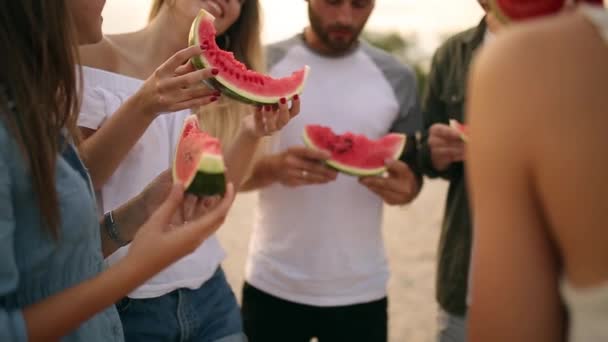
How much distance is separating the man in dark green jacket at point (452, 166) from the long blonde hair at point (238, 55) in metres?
0.87

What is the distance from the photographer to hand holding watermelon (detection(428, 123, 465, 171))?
281 cm

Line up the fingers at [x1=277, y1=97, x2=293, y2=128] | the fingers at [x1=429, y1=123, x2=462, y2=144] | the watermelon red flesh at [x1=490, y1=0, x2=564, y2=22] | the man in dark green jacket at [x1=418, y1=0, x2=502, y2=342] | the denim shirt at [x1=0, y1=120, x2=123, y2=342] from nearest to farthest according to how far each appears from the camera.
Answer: the watermelon red flesh at [x1=490, y1=0, x2=564, y2=22]
the denim shirt at [x1=0, y1=120, x2=123, y2=342]
the fingers at [x1=277, y1=97, x2=293, y2=128]
the fingers at [x1=429, y1=123, x2=462, y2=144]
the man in dark green jacket at [x1=418, y1=0, x2=502, y2=342]

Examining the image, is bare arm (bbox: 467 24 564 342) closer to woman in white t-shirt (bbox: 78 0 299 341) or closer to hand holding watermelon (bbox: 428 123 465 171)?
woman in white t-shirt (bbox: 78 0 299 341)

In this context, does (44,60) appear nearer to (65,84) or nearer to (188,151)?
(65,84)

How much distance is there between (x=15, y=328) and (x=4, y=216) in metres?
0.25

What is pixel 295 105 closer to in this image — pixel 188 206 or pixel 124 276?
pixel 188 206

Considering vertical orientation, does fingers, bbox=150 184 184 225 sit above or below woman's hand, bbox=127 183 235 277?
above

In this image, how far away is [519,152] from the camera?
1.10 m

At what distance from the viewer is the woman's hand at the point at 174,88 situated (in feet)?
6.57

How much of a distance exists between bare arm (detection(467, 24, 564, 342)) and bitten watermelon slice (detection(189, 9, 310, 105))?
131 centimetres

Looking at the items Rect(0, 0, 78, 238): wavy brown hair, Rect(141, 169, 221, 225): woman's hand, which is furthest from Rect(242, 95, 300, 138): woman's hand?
Rect(0, 0, 78, 238): wavy brown hair

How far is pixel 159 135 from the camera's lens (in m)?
2.44

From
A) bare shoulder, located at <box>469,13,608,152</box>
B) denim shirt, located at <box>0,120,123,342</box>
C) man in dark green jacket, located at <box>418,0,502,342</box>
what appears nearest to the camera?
bare shoulder, located at <box>469,13,608,152</box>

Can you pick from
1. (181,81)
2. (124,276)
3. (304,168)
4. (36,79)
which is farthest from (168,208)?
(304,168)
